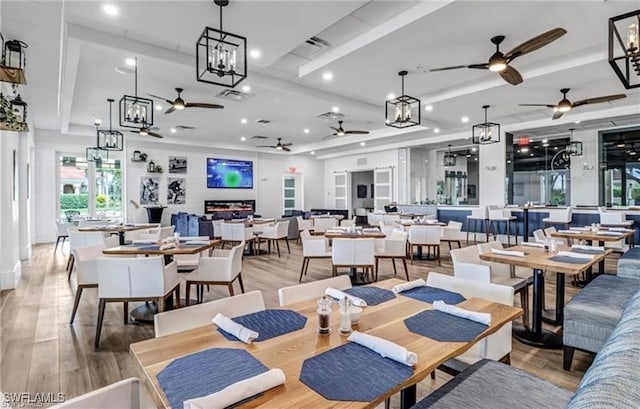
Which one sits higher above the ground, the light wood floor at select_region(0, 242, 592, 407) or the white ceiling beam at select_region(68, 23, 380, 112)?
the white ceiling beam at select_region(68, 23, 380, 112)

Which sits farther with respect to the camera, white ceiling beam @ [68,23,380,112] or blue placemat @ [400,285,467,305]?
white ceiling beam @ [68,23,380,112]

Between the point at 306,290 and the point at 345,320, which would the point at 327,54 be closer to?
the point at 306,290

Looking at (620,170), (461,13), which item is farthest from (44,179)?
(620,170)

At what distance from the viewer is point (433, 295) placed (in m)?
2.04

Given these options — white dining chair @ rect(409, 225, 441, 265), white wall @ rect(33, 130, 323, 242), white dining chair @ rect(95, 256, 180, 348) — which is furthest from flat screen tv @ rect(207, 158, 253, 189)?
white dining chair @ rect(95, 256, 180, 348)

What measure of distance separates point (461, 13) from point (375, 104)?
400 cm

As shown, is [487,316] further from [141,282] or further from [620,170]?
[620,170]

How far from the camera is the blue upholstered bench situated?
81 centimetres

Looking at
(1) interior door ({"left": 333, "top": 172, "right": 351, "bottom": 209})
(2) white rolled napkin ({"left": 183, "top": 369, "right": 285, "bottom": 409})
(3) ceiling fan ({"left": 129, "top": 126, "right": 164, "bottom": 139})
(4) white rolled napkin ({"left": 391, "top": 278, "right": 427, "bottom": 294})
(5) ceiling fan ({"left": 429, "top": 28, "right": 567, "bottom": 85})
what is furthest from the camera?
(1) interior door ({"left": 333, "top": 172, "right": 351, "bottom": 209})

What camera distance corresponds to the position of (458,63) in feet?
17.2

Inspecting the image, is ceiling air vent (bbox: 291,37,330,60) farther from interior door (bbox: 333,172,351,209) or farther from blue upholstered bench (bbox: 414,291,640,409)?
interior door (bbox: 333,172,351,209)

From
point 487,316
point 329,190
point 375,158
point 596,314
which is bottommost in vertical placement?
point 596,314

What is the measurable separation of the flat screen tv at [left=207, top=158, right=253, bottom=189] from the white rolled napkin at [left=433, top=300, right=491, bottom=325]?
12144 mm

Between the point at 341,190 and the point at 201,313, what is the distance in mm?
13654
